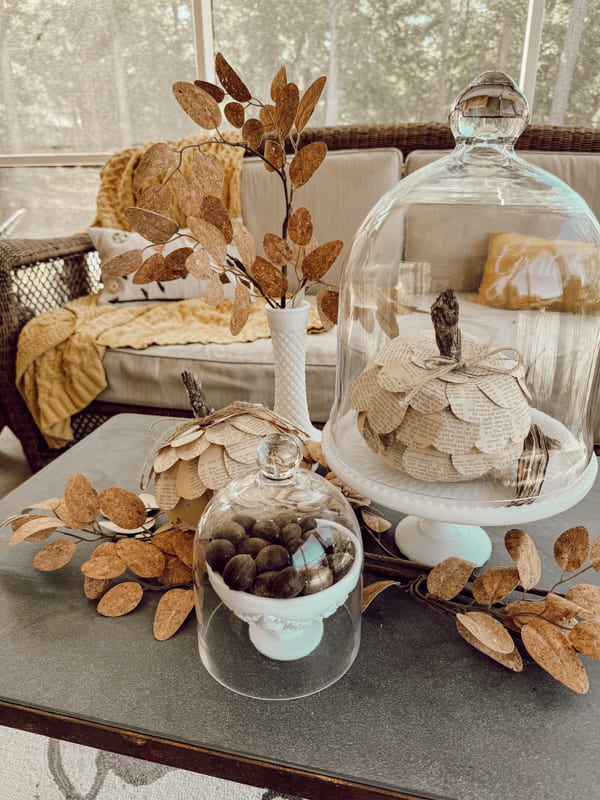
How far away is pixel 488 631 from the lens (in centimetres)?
46

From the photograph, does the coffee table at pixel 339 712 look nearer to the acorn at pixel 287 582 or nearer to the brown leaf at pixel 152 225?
the acorn at pixel 287 582

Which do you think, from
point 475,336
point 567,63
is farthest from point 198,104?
point 567,63

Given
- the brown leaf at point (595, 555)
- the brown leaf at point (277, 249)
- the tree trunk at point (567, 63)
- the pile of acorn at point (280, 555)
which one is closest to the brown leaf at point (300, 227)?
the brown leaf at point (277, 249)

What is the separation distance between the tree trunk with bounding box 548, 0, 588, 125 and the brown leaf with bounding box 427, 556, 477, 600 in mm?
2379

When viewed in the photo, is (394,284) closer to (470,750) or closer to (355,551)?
(355,551)

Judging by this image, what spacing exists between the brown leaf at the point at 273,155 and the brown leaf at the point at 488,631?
517mm

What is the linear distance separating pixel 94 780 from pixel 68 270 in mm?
1370

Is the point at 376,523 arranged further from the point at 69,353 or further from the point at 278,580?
the point at 69,353

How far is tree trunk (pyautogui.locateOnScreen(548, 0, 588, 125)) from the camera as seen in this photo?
2.13m

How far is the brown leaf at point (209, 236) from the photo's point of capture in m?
0.52

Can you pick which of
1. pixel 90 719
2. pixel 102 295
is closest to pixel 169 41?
pixel 102 295

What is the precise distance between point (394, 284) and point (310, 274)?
0.50 feet

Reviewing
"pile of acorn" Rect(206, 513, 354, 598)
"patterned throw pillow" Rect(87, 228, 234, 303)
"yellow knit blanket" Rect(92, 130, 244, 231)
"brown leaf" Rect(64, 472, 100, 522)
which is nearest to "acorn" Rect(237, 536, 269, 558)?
A: "pile of acorn" Rect(206, 513, 354, 598)

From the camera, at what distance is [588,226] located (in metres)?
0.63
